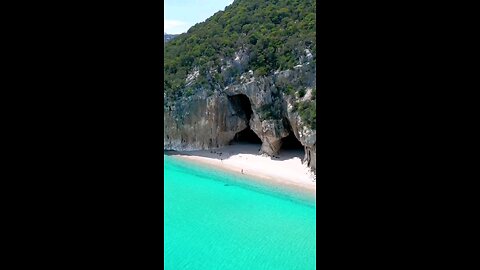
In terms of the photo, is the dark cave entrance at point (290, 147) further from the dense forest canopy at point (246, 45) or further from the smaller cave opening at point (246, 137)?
the dense forest canopy at point (246, 45)

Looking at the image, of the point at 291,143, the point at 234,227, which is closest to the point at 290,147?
the point at 291,143

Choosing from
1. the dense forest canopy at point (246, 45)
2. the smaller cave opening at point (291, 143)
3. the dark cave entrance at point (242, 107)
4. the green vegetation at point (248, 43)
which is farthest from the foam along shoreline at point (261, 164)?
the green vegetation at point (248, 43)

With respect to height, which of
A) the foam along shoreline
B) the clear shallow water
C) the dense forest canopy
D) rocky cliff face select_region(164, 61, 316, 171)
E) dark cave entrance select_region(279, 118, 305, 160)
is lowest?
the clear shallow water

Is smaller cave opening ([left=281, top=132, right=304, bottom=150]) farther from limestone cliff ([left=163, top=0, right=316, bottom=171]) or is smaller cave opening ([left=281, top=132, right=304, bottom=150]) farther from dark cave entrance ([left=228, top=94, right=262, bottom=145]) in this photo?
dark cave entrance ([left=228, top=94, right=262, bottom=145])

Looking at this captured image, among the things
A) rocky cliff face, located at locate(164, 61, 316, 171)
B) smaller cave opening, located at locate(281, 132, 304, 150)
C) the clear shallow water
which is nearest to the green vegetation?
rocky cliff face, located at locate(164, 61, 316, 171)

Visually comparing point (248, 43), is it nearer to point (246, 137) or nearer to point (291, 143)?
point (246, 137)
